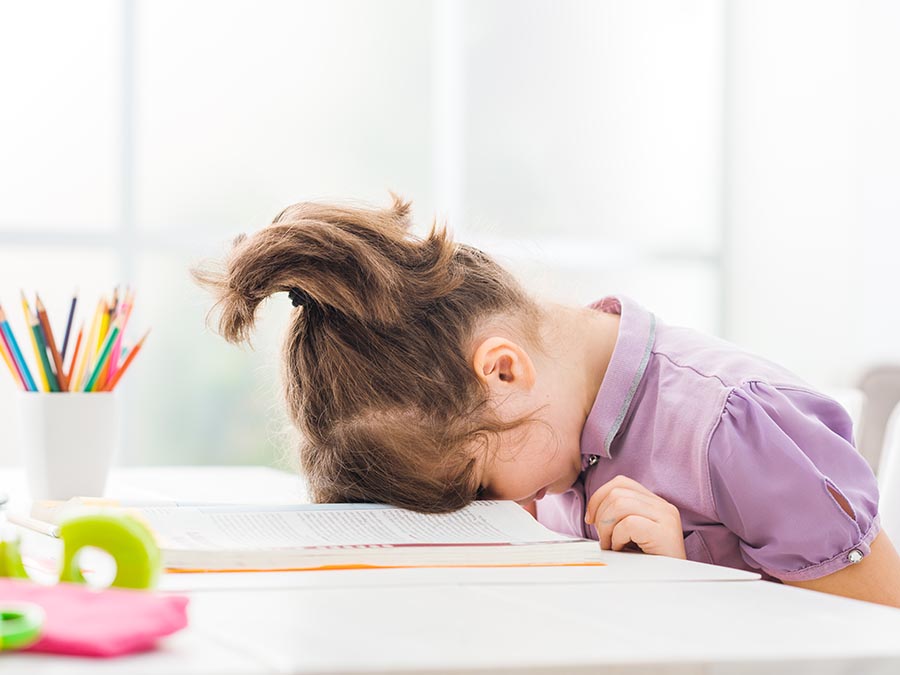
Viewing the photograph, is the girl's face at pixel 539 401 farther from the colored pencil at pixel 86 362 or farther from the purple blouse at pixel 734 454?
the colored pencil at pixel 86 362

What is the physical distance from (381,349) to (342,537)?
0.20 metres

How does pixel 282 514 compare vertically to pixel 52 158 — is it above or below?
below

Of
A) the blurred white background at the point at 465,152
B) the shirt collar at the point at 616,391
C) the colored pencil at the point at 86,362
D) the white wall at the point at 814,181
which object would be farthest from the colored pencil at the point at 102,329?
the white wall at the point at 814,181

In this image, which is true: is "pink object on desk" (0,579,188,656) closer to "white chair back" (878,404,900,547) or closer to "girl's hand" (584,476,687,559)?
"girl's hand" (584,476,687,559)

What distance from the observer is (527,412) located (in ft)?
2.93

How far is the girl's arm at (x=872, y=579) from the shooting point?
756 mm

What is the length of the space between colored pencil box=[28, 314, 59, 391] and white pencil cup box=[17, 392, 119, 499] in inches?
0.5

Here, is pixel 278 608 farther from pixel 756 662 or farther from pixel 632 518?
pixel 632 518

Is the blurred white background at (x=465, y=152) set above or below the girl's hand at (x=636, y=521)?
above

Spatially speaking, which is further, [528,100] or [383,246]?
[528,100]

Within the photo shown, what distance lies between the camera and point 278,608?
493mm

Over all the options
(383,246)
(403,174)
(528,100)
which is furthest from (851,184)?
(383,246)

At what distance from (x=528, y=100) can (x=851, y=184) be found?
2.90 feet

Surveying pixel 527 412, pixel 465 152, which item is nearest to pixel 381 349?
pixel 527 412
